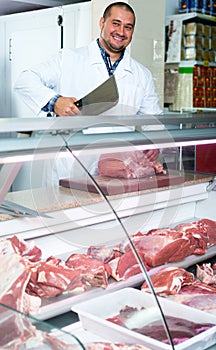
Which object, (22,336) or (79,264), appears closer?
(22,336)

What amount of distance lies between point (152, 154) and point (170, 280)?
469mm

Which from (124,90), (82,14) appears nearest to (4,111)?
(82,14)

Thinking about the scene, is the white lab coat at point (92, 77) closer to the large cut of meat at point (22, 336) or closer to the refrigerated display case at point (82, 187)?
the refrigerated display case at point (82, 187)

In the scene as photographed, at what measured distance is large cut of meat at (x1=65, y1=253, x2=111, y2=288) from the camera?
1.37 meters

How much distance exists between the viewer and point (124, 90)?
3.13 metres

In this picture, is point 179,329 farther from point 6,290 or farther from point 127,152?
point 127,152

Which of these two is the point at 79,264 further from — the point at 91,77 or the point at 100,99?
the point at 91,77

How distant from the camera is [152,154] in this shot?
1761 mm

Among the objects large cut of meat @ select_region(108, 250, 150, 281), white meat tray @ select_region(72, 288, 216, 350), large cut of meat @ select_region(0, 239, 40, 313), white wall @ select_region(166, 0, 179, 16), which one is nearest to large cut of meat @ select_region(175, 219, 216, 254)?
large cut of meat @ select_region(108, 250, 150, 281)

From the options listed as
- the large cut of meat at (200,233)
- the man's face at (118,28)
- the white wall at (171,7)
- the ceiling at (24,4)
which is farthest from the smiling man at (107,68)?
the white wall at (171,7)

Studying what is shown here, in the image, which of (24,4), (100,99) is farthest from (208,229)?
(24,4)

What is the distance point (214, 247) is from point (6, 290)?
845 millimetres

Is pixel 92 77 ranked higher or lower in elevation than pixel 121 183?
higher

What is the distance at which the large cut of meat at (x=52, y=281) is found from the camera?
1288 mm
